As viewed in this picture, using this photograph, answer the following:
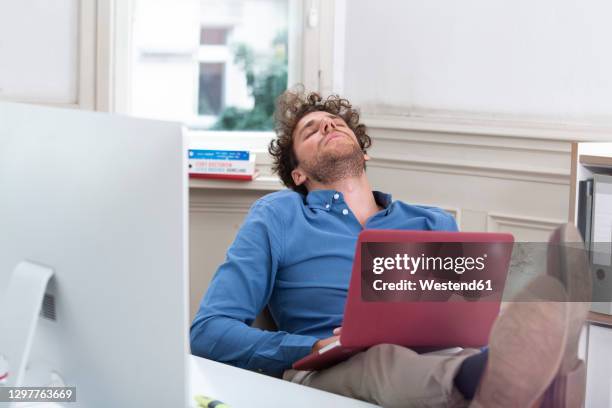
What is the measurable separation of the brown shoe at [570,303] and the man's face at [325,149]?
0.93 metres

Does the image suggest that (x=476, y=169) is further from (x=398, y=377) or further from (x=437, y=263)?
(x=398, y=377)

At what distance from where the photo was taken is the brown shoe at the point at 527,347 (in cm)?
112

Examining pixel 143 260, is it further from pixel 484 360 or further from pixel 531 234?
pixel 531 234

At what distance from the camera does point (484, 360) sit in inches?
46.3

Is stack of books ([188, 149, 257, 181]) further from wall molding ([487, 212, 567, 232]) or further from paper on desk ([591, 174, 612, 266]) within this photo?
paper on desk ([591, 174, 612, 266])

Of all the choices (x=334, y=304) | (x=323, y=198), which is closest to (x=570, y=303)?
(x=334, y=304)

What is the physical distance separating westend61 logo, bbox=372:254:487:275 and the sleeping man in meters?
0.16

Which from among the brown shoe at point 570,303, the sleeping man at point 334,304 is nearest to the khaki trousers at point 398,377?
the sleeping man at point 334,304

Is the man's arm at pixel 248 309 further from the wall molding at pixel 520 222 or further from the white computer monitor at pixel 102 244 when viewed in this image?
the wall molding at pixel 520 222

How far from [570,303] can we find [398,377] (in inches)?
12.0

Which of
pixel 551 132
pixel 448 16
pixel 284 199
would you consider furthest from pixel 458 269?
pixel 448 16

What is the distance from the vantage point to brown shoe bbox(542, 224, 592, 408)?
3.80 feet

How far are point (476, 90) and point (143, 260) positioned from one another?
1.83m

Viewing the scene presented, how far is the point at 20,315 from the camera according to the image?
3.49 ft
